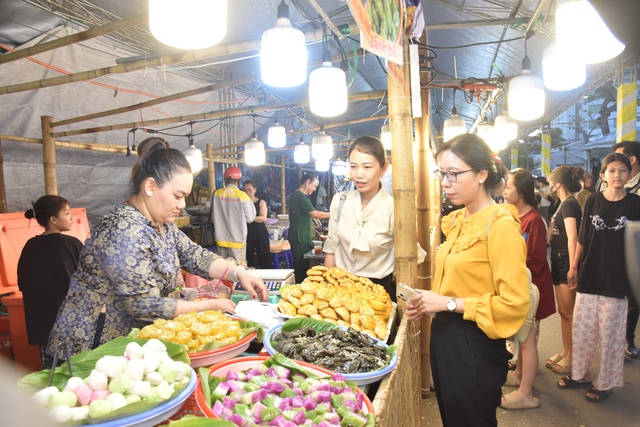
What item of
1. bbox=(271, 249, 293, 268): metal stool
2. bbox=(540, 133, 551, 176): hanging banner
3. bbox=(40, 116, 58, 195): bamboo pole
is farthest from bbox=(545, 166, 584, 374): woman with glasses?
bbox=(540, 133, 551, 176): hanging banner

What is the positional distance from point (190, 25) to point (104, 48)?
5528mm

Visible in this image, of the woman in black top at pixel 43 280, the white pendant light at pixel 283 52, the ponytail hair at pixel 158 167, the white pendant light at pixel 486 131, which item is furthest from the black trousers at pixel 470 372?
the white pendant light at pixel 486 131

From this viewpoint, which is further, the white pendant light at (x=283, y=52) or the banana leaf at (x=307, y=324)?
the white pendant light at (x=283, y=52)

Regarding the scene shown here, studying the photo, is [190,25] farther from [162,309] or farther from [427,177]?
[427,177]

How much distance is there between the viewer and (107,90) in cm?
680

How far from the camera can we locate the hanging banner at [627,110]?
662cm

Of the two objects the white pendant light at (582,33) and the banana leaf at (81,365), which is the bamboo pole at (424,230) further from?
the banana leaf at (81,365)

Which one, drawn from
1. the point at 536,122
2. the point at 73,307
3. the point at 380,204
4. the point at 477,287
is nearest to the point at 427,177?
the point at 380,204

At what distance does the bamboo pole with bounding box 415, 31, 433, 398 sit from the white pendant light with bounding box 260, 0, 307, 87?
2158 mm

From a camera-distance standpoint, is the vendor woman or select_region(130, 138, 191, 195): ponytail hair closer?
the vendor woman

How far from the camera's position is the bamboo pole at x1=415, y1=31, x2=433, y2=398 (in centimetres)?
441

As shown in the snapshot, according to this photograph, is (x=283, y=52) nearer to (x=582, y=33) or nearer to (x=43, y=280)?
A: (x=582, y=33)

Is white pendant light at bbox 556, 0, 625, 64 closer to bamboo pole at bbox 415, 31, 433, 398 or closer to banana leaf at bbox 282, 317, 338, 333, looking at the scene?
bamboo pole at bbox 415, 31, 433, 398

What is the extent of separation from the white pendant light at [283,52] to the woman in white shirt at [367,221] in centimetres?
74
